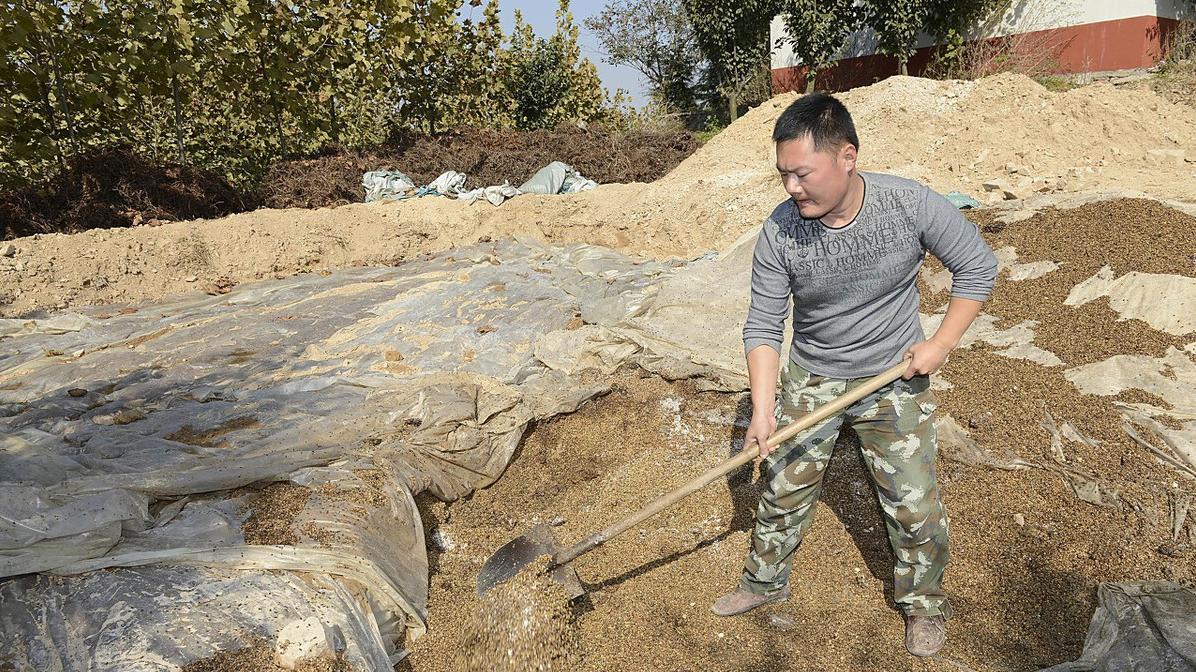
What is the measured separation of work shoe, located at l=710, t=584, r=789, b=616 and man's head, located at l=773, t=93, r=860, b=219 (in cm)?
150

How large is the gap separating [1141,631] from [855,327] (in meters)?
1.21

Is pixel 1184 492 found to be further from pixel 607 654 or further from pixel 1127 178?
pixel 1127 178

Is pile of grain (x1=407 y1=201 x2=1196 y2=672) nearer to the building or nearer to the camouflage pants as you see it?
the camouflage pants

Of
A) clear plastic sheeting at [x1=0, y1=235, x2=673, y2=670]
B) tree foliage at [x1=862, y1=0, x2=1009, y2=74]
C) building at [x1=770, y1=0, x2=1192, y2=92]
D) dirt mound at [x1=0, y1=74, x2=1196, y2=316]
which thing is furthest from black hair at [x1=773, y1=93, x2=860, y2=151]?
tree foliage at [x1=862, y1=0, x2=1009, y2=74]

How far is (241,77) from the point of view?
29.6ft

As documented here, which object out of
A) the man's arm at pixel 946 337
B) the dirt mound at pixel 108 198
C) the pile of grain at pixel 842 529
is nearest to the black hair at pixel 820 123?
the man's arm at pixel 946 337

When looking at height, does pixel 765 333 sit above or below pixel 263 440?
above

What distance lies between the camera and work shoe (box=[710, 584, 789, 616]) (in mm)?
2568

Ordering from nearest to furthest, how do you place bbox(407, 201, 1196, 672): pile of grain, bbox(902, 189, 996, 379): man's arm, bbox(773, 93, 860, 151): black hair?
1. bbox(773, 93, 860, 151): black hair
2. bbox(902, 189, 996, 379): man's arm
3. bbox(407, 201, 1196, 672): pile of grain

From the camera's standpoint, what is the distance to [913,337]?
2.27 meters

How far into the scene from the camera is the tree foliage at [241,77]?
702 cm

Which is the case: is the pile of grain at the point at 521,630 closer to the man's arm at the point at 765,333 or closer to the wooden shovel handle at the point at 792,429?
the wooden shovel handle at the point at 792,429

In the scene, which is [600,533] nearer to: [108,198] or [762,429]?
[762,429]

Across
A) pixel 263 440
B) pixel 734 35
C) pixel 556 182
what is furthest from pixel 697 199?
pixel 734 35
